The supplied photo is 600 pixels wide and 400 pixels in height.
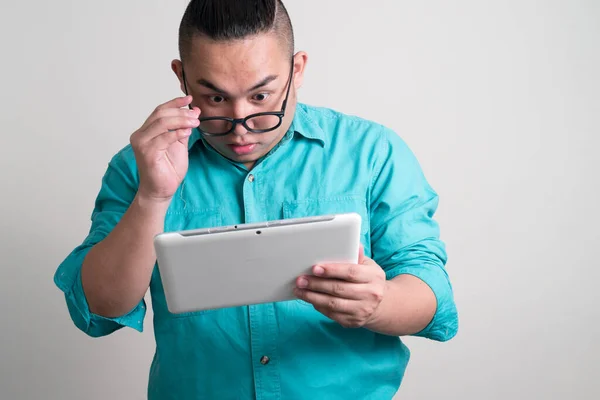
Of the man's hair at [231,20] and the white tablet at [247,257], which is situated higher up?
the man's hair at [231,20]

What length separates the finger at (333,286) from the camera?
5.06 feet

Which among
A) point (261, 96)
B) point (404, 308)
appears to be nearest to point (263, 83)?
point (261, 96)

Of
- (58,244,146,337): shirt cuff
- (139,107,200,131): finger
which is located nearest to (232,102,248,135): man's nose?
(139,107,200,131): finger

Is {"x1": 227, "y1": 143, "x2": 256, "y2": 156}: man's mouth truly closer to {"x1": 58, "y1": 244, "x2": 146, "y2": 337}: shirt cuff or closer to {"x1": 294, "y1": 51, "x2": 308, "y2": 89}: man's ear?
{"x1": 294, "y1": 51, "x2": 308, "y2": 89}: man's ear

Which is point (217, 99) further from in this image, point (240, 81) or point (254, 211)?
point (254, 211)

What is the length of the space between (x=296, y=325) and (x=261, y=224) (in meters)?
0.45

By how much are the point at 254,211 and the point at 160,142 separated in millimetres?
300

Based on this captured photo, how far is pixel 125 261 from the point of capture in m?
1.68

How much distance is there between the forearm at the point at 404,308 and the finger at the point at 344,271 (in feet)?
0.42

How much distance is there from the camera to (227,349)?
181 cm

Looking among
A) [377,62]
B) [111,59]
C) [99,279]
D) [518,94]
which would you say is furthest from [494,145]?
[99,279]

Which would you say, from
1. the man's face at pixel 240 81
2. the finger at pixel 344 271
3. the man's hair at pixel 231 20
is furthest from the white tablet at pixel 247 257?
the man's hair at pixel 231 20

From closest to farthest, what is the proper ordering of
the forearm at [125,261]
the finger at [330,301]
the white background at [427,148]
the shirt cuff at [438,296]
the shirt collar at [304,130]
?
the finger at [330,301] < the forearm at [125,261] < the shirt cuff at [438,296] < the shirt collar at [304,130] < the white background at [427,148]

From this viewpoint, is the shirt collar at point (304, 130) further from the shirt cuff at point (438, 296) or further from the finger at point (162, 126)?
the shirt cuff at point (438, 296)
